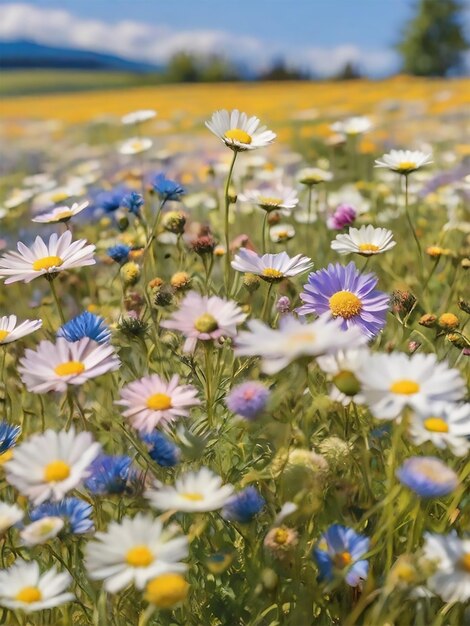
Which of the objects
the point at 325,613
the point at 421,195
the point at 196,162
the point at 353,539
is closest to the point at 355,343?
the point at 353,539

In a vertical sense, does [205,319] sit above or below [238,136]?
below

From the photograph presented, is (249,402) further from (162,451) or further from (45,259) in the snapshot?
(45,259)

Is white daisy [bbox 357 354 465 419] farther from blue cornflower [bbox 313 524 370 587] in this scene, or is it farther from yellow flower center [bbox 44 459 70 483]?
yellow flower center [bbox 44 459 70 483]

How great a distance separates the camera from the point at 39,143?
5.85 metres

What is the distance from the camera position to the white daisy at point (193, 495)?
69cm

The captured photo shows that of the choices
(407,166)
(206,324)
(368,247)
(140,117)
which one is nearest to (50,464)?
(206,324)

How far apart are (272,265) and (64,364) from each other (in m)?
0.34

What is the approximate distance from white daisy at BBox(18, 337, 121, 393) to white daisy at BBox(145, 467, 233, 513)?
0.16 metres

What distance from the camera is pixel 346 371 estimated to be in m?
0.78

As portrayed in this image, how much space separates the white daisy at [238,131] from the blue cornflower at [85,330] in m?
0.35

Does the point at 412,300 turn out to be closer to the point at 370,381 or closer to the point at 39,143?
the point at 370,381

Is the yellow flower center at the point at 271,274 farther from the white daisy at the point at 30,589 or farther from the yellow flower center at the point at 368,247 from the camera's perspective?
the white daisy at the point at 30,589

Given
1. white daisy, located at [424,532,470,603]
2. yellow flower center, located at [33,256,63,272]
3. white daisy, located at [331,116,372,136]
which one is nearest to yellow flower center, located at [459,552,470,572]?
white daisy, located at [424,532,470,603]

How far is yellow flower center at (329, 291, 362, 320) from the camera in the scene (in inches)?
40.6
